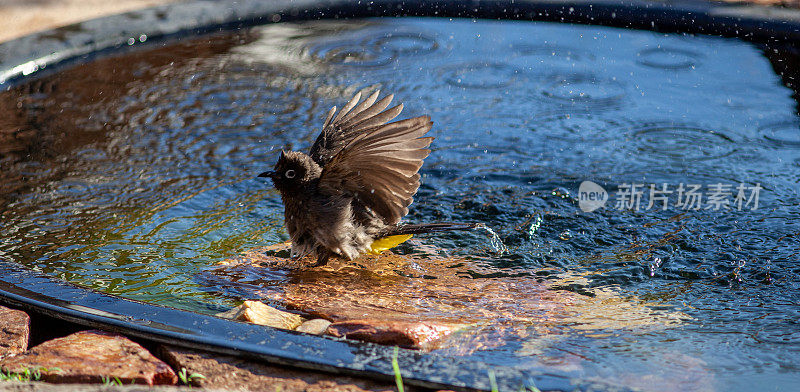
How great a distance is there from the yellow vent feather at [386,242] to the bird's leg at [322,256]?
20cm

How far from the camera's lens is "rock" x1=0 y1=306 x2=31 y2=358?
258 centimetres

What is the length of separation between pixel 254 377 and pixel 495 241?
67.7 inches

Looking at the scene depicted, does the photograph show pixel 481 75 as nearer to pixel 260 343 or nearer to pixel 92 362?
pixel 260 343

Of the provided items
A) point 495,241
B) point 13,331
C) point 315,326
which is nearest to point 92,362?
point 13,331

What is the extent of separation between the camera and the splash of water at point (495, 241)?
3754 mm

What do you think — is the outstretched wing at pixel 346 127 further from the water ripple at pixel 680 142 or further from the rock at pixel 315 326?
the water ripple at pixel 680 142

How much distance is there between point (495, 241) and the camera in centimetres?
384

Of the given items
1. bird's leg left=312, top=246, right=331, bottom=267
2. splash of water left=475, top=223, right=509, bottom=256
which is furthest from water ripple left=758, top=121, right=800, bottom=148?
bird's leg left=312, top=246, right=331, bottom=267

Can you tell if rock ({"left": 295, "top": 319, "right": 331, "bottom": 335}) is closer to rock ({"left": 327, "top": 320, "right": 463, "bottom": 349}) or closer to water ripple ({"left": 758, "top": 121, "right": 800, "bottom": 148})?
rock ({"left": 327, "top": 320, "right": 463, "bottom": 349})

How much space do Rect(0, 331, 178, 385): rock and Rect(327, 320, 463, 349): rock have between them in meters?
0.55

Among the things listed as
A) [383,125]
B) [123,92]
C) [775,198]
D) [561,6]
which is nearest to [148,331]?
[383,125]

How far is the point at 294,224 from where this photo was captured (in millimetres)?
3668

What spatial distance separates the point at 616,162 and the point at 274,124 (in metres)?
2.12

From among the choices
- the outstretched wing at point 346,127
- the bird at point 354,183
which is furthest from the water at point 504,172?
the outstretched wing at point 346,127
